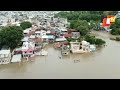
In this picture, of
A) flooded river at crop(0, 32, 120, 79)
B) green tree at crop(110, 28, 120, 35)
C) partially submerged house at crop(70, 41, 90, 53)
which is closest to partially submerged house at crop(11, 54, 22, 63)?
flooded river at crop(0, 32, 120, 79)

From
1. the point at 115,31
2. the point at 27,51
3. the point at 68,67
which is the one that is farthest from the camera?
the point at 115,31

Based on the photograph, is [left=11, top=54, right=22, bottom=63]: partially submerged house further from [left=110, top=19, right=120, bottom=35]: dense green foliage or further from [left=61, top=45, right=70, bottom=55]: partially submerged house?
[left=110, top=19, right=120, bottom=35]: dense green foliage

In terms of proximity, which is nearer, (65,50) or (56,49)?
(65,50)

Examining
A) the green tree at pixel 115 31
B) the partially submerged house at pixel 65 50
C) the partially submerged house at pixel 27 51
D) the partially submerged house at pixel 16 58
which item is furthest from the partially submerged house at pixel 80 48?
the green tree at pixel 115 31

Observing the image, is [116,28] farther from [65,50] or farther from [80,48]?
[65,50]

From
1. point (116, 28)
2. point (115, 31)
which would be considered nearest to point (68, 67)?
point (115, 31)
